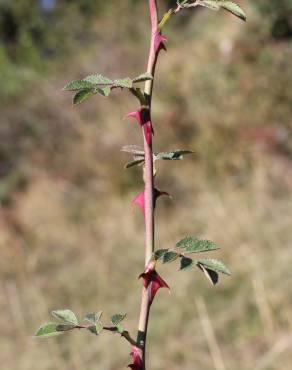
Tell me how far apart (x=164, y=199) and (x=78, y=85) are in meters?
4.95

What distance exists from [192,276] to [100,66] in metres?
5.29

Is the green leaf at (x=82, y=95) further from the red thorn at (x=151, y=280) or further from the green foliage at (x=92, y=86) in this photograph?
the red thorn at (x=151, y=280)

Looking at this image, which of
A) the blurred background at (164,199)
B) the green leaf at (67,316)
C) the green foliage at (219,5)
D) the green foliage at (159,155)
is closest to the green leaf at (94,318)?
the green leaf at (67,316)

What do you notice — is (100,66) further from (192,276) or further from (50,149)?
(192,276)

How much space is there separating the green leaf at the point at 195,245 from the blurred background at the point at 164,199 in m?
2.06

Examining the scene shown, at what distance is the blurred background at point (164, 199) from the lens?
345cm

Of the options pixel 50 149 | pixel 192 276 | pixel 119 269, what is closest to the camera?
pixel 192 276

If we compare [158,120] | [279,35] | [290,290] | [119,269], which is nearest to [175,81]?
[158,120]

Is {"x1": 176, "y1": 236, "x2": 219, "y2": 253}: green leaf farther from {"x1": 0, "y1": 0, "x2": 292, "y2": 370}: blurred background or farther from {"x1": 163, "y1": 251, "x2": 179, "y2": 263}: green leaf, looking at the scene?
{"x1": 0, "y1": 0, "x2": 292, "y2": 370}: blurred background

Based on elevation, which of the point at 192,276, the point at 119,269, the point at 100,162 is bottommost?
the point at 192,276

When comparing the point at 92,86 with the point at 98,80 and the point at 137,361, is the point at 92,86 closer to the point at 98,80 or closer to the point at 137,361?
the point at 98,80

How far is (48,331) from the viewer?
55cm

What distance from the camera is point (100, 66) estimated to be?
8938 mm

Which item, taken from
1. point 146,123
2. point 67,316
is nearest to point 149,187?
point 146,123
